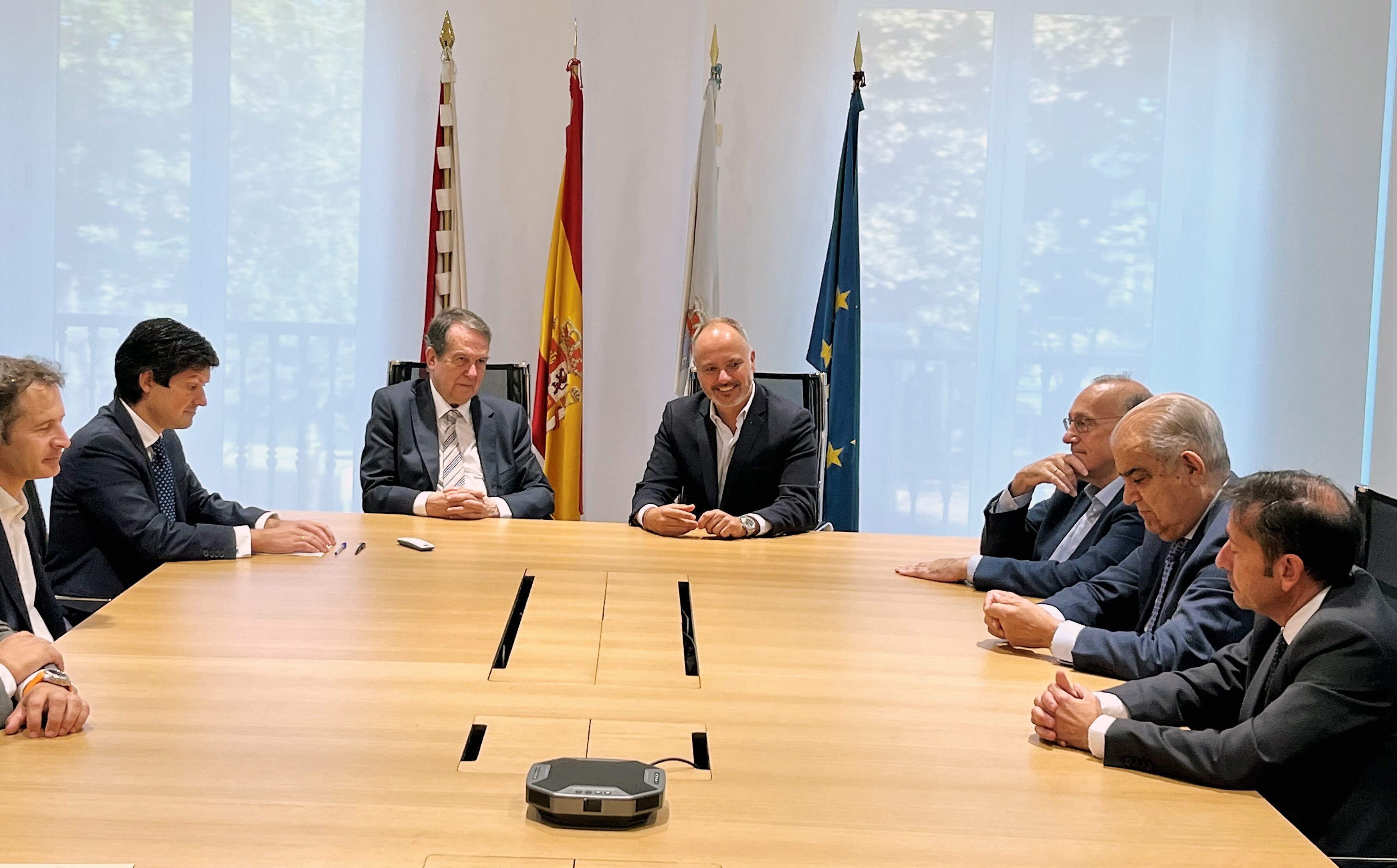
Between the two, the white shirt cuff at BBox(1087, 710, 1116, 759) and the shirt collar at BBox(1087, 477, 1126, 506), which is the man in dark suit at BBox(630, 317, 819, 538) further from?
the white shirt cuff at BBox(1087, 710, 1116, 759)

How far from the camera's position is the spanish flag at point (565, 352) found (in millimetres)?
6051

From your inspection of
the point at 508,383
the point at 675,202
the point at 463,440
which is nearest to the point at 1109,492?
the point at 463,440

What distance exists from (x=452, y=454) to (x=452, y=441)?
0.05 m

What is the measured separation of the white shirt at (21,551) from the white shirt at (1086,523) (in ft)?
7.38

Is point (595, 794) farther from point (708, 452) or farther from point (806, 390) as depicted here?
point (806, 390)

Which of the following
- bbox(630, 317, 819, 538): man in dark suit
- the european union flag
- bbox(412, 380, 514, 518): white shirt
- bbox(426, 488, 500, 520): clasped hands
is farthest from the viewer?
the european union flag

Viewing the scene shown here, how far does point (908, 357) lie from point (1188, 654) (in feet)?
13.4

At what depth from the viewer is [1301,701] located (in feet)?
6.54

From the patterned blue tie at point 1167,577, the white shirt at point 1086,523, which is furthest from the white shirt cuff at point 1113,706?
the white shirt at point 1086,523

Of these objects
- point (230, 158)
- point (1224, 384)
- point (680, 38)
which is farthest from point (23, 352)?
point (1224, 384)

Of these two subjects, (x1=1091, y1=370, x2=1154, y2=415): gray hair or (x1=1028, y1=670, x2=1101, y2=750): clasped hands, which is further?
(x1=1091, y1=370, x2=1154, y2=415): gray hair

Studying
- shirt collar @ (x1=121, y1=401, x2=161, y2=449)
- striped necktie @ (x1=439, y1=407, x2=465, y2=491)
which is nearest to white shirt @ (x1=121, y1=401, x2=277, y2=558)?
shirt collar @ (x1=121, y1=401, x2=161, y2=449)

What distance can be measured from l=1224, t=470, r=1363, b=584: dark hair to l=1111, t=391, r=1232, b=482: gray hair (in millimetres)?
527

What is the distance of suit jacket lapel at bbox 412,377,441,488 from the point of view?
4.48 metres
